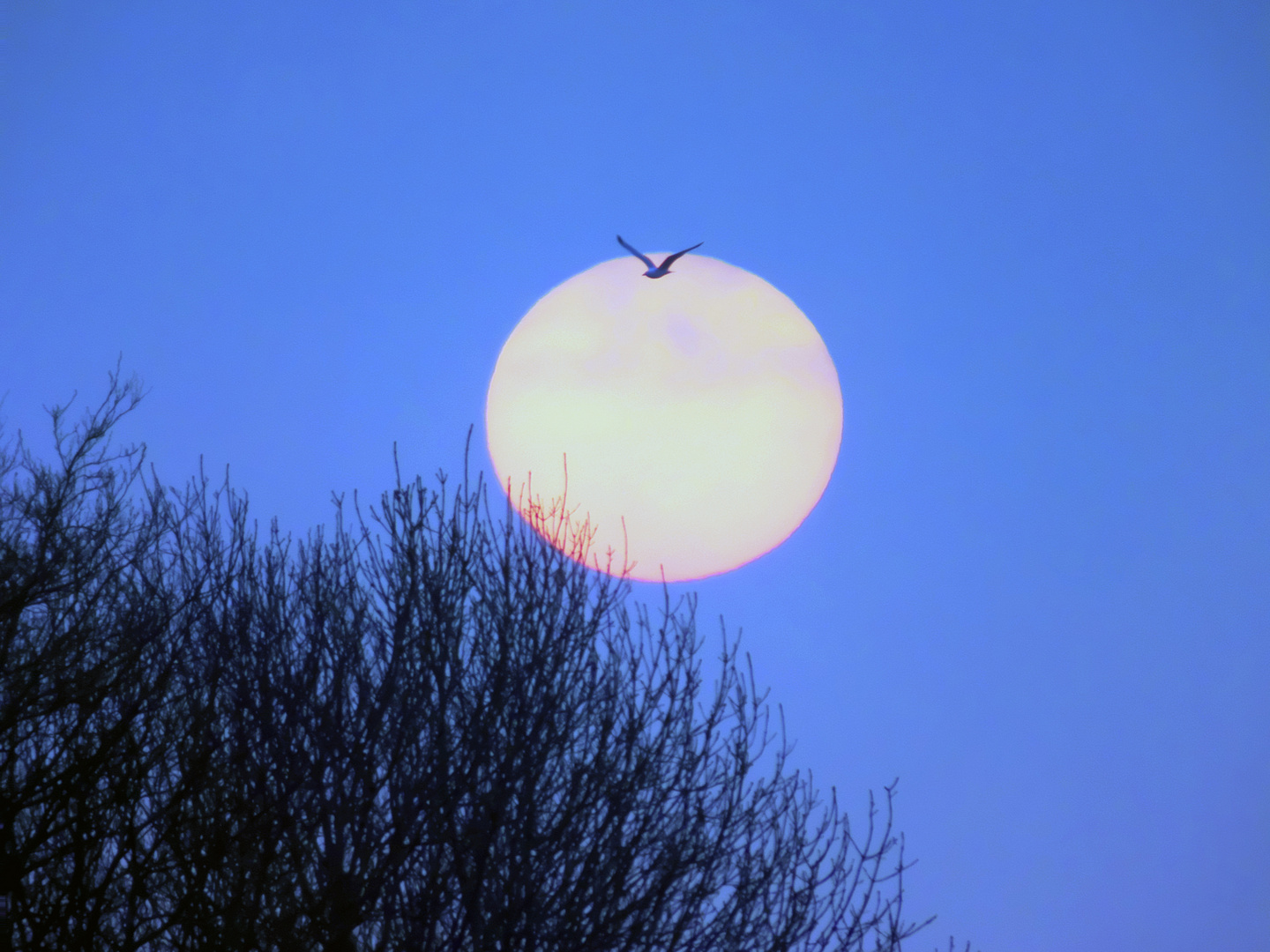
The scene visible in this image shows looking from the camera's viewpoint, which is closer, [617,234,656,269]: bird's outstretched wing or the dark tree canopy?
the dark tree canopy

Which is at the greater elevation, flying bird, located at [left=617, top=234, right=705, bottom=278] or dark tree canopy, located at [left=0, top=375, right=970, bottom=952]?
flying bird, located at [left=617, top=234, right=705, bottom=278]

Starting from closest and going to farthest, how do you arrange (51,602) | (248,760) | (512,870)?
(512,870) < (248,760) < (51,602)

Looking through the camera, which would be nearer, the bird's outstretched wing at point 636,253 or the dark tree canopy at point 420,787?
the dark tree canopy at point 420,787

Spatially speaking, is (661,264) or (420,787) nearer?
(420,787)

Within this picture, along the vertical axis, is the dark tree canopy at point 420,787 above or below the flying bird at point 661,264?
below

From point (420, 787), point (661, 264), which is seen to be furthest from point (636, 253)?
point (420, 787)

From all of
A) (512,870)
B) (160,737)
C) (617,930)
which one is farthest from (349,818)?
(160,737)

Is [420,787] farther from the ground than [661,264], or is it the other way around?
[661,264]

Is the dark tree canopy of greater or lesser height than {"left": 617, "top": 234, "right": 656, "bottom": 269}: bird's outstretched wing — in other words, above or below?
below

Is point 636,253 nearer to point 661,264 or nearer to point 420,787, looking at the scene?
point 661,264

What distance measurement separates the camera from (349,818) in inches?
267

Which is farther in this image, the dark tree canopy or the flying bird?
the flying bird

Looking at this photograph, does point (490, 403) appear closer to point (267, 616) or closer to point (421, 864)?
point (267, 616)

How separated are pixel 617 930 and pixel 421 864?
53.0 inches
